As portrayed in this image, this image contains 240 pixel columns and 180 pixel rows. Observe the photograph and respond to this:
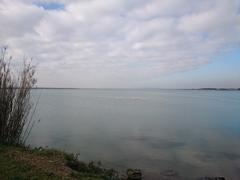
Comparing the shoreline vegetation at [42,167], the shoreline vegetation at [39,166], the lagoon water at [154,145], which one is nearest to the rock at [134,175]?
the shoreline vegetation at [42,167]

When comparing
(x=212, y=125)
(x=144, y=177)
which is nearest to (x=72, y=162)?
(x=144, y=177)

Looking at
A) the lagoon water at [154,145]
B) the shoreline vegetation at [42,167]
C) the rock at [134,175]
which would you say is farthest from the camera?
the lagoon water at [154,145]

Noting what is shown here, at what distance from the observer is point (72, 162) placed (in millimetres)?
7938

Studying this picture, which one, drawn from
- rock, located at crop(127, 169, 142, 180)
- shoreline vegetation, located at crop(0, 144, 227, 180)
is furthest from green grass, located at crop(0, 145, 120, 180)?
rock, located at crop(127, 169, 142, 180)

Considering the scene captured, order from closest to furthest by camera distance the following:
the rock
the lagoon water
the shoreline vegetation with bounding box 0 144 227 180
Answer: the shoreline vegetation with bounding box 0 144 227 180 < the rock < the lagoon water

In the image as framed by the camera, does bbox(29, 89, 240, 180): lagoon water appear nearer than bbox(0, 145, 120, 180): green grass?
No

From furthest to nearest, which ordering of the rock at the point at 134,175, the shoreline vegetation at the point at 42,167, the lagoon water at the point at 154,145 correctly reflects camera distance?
the lagoon water at the point at 154,145, the rock at the point at 134,175, the shoreline vegetation at the point at 42,167

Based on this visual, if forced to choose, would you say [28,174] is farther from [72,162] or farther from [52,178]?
[72,162]

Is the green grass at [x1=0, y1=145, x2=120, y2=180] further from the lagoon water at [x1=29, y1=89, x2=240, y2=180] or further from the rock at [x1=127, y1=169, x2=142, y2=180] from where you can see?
the lagoon water at [x1=29, y1=89, x2=240, y2=180]

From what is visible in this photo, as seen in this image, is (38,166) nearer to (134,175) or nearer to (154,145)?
(134,175)

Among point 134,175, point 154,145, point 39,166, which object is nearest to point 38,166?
point 39,166

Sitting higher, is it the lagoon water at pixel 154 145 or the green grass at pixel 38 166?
the green grass at pixel 38 166

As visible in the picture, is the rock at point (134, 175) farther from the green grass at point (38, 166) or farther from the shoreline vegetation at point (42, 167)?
the green grass at point (38, 166)

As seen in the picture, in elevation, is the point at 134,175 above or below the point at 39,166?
below
